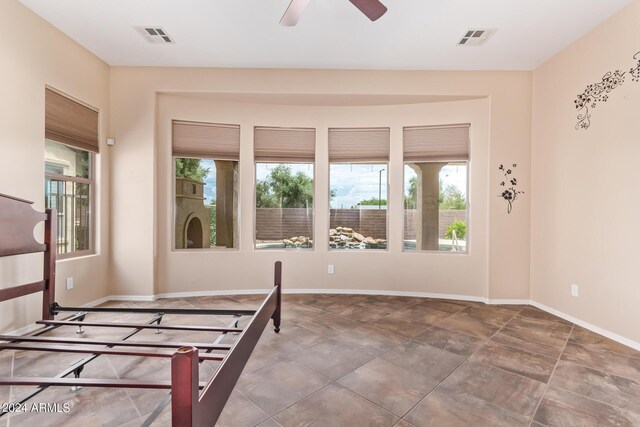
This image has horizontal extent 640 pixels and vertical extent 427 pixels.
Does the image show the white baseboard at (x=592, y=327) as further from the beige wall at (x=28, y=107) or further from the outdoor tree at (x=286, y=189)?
the beige wall at (x=28, y=107)

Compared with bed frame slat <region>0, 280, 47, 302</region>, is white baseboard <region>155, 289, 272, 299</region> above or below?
below

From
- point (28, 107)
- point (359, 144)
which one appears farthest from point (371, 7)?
point (28, 107)

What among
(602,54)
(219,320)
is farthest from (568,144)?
(219,320)

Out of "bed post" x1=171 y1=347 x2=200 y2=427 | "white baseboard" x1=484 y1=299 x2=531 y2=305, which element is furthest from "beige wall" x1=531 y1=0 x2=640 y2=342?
"bed post" x1=171 y1=347 x2=200 y2=427

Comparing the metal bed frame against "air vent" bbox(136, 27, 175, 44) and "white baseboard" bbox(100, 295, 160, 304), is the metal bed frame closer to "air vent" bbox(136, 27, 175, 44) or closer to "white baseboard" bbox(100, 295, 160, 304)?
"white baseboard" bbox(100, 295, 160, 304)

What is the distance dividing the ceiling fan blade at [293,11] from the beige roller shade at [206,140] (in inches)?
77.3

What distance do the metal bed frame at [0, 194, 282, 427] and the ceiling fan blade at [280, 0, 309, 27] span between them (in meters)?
2.23

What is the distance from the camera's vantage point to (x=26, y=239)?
249 cm

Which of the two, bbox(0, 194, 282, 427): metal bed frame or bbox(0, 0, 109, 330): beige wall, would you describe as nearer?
bbox(0, 194, 282, 427): metal bed frame

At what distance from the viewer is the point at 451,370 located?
218 centimetres

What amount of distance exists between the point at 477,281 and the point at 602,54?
2.85 metres

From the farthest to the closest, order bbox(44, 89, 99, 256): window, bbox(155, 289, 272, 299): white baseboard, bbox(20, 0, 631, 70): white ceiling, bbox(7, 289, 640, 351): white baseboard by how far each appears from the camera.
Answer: bbox(155, 289, 272, 299): white baseboard, bbox(44, 89, 99, 256): window, bbox(7, 289, 640, 351): white baseboard, bbox(20, 0, 631, 70): white ceiling

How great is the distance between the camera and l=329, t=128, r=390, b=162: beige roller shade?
13.8ft

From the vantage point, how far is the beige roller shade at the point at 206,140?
13.1ft
